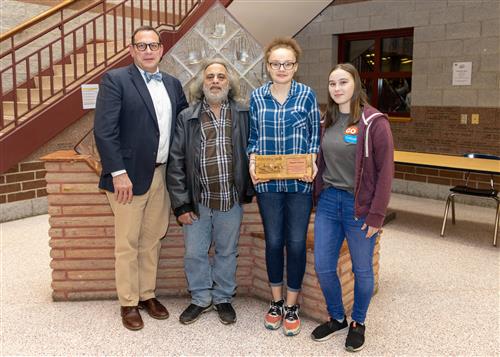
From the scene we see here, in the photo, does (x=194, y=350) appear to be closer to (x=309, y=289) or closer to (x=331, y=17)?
(x=309, y=289)

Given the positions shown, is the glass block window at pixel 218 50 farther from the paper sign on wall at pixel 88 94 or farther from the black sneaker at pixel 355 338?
the paper sign on wall at pixel 88 94

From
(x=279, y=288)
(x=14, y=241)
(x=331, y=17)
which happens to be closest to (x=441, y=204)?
(x=331, y=17)

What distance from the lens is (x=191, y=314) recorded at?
255 centimetres

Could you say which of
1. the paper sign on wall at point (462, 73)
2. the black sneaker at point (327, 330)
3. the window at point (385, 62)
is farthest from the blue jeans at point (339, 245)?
the window at point (385, 62)

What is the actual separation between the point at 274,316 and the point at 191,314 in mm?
468

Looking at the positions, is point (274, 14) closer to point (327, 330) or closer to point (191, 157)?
point (191, 157)

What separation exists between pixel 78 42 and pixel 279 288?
5374 mm

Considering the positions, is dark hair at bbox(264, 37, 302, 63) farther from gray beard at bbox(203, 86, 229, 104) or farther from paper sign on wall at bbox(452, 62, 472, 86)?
paper sign on wall at bbox(452, 62, 472, 86)

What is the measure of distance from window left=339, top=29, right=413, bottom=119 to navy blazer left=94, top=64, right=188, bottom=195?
5.01 metres

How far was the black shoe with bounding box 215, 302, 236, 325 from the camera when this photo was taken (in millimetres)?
2526

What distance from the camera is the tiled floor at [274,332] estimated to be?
2.29 m

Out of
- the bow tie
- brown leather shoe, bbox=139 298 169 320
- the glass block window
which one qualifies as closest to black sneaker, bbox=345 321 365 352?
brown leather shoe, bbox=139 298 169 320

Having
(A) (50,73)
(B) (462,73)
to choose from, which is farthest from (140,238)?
(B) (462,73)

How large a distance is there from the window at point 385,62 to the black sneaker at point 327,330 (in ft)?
15.6
